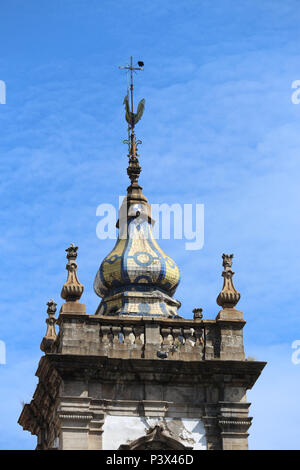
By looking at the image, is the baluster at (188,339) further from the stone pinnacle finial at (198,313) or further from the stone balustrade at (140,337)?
the stone pinnacle finial at (198,313)

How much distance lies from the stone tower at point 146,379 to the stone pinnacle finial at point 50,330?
1730mm

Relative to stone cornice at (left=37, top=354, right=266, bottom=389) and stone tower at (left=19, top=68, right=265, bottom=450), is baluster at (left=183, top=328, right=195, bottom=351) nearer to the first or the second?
stone tower at (left=19, top=68, right=265, bottom=450)

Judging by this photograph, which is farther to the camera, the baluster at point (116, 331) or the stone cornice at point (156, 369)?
the baluster at point (116, 331)

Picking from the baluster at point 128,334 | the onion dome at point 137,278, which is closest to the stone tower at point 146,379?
the baluster at point 128,334

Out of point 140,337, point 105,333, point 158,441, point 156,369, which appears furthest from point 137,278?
point 158,441

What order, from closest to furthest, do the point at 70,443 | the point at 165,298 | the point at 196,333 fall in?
the point at 70,443 < the point at 196,333 < the point at 165,298

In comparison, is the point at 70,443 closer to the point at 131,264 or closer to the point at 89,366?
the point at 89,366

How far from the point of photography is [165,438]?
35250 millimetres

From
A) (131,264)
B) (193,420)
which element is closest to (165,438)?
(193,420)

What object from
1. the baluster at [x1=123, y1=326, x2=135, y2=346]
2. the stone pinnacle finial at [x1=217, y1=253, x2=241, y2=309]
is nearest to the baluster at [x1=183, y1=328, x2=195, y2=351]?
the stone pinnacle finial at [x1=217, y1=253, x2=241, y2=309]

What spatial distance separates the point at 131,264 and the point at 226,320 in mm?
4155

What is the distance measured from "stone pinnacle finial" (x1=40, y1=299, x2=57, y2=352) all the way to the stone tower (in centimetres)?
173

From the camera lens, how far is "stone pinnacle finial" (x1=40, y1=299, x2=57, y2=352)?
39938mm

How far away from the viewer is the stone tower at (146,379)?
35250mm
